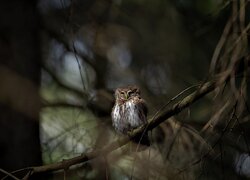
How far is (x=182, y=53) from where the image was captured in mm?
6250

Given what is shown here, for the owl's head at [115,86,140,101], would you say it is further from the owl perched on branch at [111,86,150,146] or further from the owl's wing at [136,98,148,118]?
the owl's wing at [136,98,148,118]

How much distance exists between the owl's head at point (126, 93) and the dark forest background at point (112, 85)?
0.26 ft

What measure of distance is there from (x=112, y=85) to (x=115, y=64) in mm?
261

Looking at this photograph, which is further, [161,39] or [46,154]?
[161,39]

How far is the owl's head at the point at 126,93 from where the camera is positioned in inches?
234

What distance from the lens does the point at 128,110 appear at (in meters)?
5.91

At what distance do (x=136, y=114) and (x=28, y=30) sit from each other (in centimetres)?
159

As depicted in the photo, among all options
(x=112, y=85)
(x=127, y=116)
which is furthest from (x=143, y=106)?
(x=112, y=85)

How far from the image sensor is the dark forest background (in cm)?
331

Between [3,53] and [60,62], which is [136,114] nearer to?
[60,62]

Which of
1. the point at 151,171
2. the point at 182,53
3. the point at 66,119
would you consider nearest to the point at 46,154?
the point at 66,119

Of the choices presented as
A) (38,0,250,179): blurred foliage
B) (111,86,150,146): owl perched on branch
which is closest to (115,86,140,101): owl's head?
(111,86,150,146): owl perched on branch

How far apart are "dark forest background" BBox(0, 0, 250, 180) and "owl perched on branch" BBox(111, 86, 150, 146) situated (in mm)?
87

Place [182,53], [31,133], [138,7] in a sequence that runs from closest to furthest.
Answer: [31,133] < [182,53] < [138,7]
